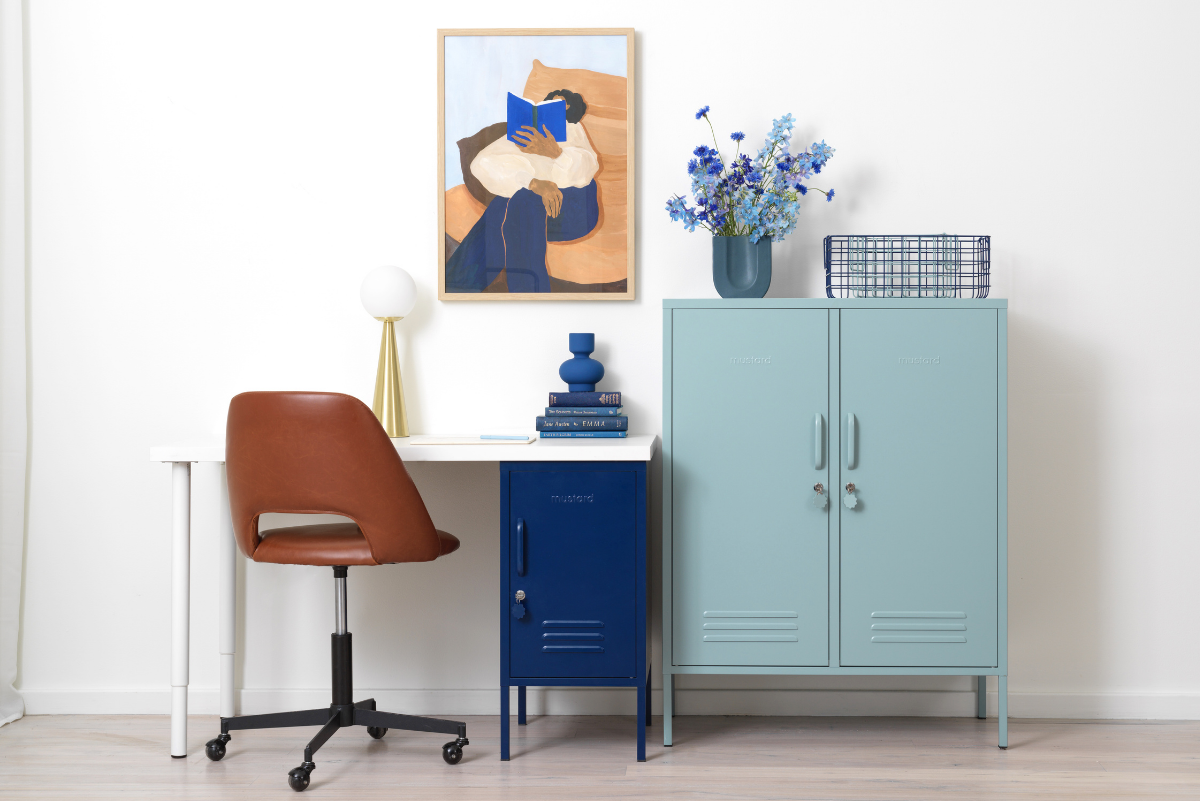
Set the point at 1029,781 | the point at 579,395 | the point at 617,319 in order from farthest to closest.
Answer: the point at 617,319
the point at 579,395
the point at 1029,781

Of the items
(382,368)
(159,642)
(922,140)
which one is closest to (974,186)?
(922,140)

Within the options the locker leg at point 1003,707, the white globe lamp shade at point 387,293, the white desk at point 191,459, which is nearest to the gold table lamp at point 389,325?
the white globe lamp shade at point 387,293

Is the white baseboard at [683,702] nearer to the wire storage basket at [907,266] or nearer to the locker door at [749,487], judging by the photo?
the locker door at [749,487]

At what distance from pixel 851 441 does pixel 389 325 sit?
1378 millimetres

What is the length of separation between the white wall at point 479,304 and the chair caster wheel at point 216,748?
39 cm

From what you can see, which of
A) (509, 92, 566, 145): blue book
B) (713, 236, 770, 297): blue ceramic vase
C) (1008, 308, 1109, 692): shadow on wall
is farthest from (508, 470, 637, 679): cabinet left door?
(1008, 308, 1109, 692): shadow on wall

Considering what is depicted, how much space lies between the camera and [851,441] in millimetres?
2309

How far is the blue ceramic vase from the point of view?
2449 millimetres

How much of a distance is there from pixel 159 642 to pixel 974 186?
2.92 metres

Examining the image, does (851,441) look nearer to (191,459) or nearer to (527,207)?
(527,207)

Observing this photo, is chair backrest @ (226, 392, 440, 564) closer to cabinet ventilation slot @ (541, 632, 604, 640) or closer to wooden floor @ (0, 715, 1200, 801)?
cabinet ventilation slot @ (541, 632, 604, 640)

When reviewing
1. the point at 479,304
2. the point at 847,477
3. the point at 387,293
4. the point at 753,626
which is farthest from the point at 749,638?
the point at 387,293

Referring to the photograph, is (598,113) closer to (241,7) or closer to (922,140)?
(922,140)

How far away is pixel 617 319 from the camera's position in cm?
270
